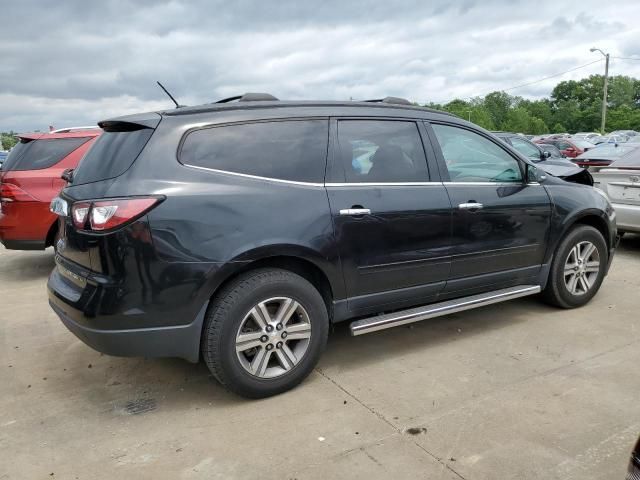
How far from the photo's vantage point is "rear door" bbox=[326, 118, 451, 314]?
11.5 ft

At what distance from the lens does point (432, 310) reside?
3.87 meters

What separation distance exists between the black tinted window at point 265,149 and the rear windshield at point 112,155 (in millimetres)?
270

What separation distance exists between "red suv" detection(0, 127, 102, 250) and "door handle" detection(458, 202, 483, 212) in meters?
4.21

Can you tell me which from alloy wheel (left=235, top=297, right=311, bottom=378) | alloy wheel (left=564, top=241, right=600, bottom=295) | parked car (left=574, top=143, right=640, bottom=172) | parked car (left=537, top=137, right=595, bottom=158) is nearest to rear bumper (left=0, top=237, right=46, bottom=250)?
alloy wheel (left=235, top=297, right=311, bottom=378)

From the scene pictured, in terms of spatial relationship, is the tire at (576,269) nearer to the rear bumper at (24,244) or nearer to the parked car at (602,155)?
the rear bumper at (24,244)

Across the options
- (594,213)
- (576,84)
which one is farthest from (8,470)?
(576,84)

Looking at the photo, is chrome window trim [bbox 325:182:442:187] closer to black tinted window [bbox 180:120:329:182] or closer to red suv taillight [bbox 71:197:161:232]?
black tinted window [bbox 180:120:329:182]

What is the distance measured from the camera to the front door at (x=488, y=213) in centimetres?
400

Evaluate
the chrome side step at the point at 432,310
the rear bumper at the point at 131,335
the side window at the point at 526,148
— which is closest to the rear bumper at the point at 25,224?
the rear bumper at the point at 131,335

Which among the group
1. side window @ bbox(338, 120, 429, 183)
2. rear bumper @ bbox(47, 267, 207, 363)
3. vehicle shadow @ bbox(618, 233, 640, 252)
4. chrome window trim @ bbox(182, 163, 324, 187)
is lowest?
vehicle shadow @ bbox(618, 233, 640, 252)

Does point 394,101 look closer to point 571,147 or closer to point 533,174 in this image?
point 533,174

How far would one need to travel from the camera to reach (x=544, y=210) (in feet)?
14.6

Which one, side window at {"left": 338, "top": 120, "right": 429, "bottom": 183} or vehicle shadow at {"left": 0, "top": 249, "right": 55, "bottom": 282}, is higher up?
side window at {"left": 338, "top": 120, "right": 429, "bottom": 183}

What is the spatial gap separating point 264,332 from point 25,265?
5.37 meters
